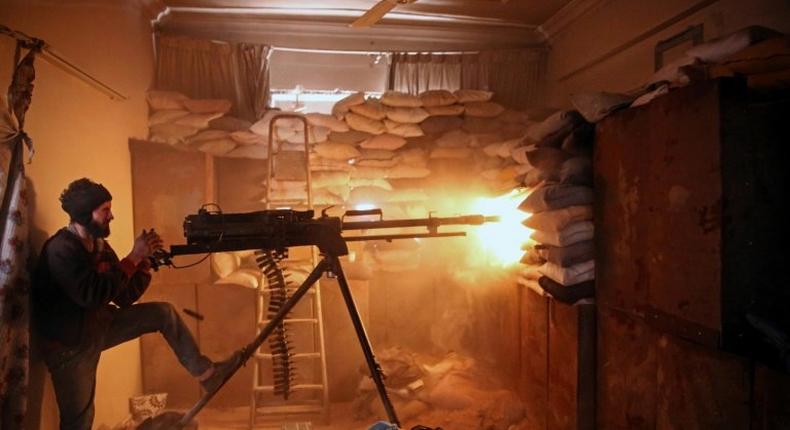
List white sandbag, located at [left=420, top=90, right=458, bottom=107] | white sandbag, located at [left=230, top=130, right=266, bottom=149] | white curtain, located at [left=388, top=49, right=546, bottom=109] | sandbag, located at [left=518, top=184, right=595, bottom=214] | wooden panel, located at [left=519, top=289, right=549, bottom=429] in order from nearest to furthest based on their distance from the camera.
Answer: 1. sandbag, located at [left=518, top=184, right=595, bottom=214]
2. wooden panel, located at [left=519, top=289, right=549, bottom=429]
3. white sandbag, located at [left=230, top=130, right=266, bottom=149]
4. white sandbag, located at [left=420, top=90, right=458, bottom=107]
5. white curtain, located at [left=388, top=49, right=546, bottom=109]

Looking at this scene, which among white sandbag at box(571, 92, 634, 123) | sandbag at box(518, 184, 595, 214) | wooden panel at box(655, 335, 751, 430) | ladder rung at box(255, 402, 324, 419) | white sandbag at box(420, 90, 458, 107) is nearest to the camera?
wooden panel at box(655, 335, 751, 430)

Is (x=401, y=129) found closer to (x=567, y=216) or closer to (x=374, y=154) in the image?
(x=374, y=154)

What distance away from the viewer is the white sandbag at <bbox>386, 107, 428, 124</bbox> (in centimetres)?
416

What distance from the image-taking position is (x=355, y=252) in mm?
4250

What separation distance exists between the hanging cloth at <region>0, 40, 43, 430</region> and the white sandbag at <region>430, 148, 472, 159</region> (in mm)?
3068

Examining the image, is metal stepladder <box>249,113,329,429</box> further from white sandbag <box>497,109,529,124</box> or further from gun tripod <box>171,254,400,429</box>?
white sandbag <box>497,109,529,124</box>

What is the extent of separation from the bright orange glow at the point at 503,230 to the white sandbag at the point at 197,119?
8.34ft

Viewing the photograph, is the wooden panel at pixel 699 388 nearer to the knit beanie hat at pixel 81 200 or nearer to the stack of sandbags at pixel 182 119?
the knit beanie hat at pixel 81 200

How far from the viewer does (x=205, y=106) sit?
4.04 m

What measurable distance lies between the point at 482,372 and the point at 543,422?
3.19 ft

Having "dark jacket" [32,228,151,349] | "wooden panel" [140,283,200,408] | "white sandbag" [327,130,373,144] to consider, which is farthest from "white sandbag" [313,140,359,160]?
"dark jacket" [32,228,151,349]

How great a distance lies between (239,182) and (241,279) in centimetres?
103

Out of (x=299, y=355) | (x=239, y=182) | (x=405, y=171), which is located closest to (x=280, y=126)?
(x=239, y=182)

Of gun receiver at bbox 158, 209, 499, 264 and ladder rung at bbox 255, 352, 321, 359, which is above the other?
gun receiver at bbox 158, 209, 499, 264
